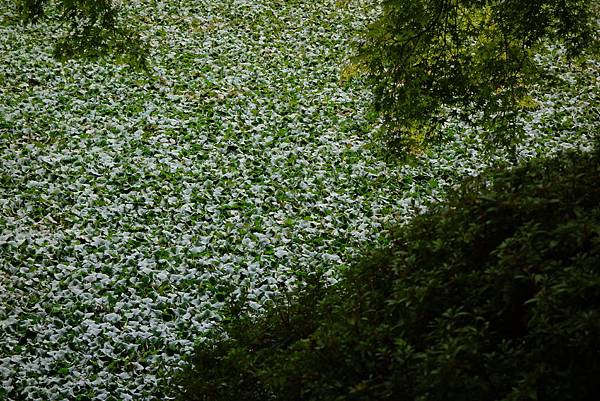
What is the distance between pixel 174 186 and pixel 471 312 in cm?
661

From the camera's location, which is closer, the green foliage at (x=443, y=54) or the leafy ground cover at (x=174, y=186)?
the green foliage at (x=443, y=54)

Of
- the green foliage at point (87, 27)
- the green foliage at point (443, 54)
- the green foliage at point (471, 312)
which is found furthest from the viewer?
the green foliage at point (87, 27)

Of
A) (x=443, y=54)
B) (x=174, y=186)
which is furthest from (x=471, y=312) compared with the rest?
(x=174, y=186)

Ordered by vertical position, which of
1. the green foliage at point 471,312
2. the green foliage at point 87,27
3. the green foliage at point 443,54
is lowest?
Answer: the green foliage at point 471,312

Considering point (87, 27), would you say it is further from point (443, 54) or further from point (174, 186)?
point (443, 54)

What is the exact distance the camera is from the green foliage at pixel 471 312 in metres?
2.08

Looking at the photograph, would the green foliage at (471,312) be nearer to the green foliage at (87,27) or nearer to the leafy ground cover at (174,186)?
the leafy ground cover at (174,186)

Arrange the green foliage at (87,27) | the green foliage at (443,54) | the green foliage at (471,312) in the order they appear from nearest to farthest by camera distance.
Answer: the green foliage at (471,312)
the green foliage at (443,54)
the green foliage at (87,27)

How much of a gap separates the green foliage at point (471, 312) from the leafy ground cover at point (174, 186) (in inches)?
26.1

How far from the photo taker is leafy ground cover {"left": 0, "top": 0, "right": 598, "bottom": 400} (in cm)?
591

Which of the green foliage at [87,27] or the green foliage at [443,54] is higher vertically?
the green foliage at [87,27]

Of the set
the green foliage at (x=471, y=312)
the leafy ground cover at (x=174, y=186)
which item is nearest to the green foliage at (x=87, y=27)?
the leafy ground cover at (x=174, y=186)

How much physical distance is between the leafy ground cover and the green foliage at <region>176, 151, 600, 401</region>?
664 mm

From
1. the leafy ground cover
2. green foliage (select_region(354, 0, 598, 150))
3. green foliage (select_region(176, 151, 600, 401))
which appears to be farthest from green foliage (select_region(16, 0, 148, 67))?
green foliage (select_region(176, 151, 600, 401))
